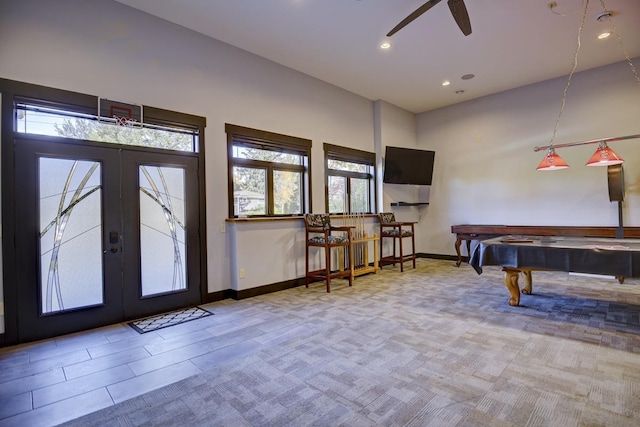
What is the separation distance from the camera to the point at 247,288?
425 centimetres

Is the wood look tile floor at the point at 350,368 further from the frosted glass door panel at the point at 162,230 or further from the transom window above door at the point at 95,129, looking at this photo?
the transom window above door at the point at 95,129

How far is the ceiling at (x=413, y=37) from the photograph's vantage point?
3.56 m

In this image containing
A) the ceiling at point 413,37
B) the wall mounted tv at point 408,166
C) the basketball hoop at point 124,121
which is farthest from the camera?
the wall mounted tv at point 408,166

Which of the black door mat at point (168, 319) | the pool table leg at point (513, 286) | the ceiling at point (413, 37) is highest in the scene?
the ceiling at point (413, 37)

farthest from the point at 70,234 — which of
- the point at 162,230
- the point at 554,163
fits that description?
the point at 554,163

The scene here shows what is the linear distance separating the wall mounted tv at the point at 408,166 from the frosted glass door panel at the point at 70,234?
4.97 meters

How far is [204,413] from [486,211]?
6481 mm

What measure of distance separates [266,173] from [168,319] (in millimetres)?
2394

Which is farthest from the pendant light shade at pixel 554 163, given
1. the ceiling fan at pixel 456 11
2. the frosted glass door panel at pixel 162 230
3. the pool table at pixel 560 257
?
the frosted glass door panel at pixel 162 230

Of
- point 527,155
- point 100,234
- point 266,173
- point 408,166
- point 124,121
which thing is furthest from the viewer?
point 408,166

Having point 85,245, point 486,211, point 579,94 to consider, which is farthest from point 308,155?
point 579,94

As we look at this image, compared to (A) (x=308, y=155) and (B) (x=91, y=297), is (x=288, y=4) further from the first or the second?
(B) (x=91, y=297)

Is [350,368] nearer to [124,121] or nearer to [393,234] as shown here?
[124,121]

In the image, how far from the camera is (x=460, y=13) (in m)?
3.14
